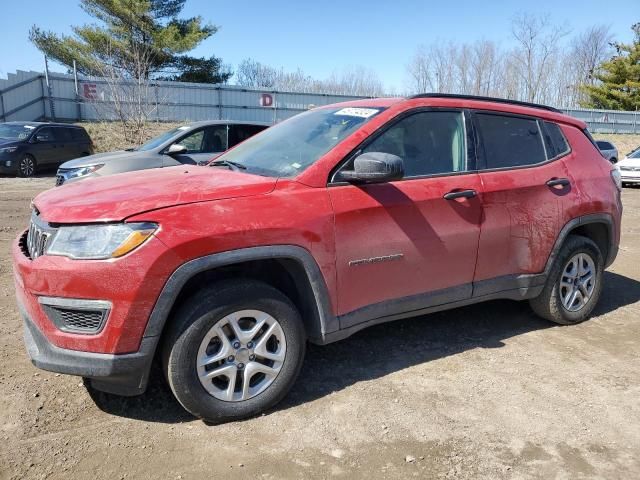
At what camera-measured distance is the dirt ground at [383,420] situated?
2660 millimetres

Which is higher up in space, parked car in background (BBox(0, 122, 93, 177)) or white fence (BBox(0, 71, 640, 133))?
white fence (BBox(0, 71, 640, 133))

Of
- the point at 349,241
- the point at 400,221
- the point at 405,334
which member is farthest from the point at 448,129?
the point at 405,334

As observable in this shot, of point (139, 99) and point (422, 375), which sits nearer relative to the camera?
point (422, 375)

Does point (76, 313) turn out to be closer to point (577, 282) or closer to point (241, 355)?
point (241, 355)

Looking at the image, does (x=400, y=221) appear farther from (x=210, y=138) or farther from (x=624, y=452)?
(x=210, y=138)

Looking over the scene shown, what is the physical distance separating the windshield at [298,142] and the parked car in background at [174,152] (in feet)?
15.0

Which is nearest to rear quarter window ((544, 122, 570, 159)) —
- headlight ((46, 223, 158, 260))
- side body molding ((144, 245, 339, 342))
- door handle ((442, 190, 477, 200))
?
door handle ((442, 190, 477, 200))

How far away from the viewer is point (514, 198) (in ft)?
12.9

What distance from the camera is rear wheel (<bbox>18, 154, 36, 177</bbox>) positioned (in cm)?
1551

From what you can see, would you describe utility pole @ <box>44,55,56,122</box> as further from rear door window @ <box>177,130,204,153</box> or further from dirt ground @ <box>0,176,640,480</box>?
dirt ground @ <box>0,176,640,480</box>

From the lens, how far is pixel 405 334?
4.32 m

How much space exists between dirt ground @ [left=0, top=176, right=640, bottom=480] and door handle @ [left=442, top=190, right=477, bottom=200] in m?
1.18

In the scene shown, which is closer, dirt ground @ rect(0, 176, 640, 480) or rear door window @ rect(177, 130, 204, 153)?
dirt ground @ rect(0, 176, 640, 480)

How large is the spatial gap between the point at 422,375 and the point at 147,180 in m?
2.17
